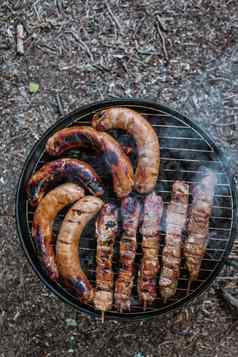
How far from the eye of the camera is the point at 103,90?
5117mm

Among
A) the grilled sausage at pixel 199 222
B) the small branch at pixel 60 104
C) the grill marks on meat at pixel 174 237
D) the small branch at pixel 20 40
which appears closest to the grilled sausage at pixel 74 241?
the grill marks on meat at pixel 174 237

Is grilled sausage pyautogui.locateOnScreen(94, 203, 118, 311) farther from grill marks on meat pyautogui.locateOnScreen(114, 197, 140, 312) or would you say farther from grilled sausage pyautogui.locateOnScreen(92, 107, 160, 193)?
grilled sausage pyautogui.locateOnScreen(92, 107, 160, 193)

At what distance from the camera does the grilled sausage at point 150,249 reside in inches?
157

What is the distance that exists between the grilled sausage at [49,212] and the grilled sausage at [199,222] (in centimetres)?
95

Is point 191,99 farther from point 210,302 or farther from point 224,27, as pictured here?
point 210,302

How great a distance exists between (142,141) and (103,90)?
138cm

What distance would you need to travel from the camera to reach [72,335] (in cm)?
509

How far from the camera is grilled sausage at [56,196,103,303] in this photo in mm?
3955

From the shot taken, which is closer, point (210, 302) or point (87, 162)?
point (87, 162)

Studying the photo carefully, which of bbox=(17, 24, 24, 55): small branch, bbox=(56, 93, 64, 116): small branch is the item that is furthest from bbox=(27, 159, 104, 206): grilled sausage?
bbox=(17, 24, 24, 55): small branch

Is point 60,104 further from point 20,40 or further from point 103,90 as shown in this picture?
point 20,40

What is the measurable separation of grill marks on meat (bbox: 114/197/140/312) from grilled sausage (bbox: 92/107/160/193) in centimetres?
17

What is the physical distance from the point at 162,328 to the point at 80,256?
1.31 metres

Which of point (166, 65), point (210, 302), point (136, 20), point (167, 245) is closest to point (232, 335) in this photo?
point (210, 302)
